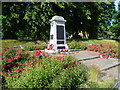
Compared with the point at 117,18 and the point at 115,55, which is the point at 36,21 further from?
the point at 117,18

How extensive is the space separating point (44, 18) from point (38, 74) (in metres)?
12.2

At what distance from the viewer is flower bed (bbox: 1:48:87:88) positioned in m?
3.28

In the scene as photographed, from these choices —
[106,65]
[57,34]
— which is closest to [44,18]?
[57,34]

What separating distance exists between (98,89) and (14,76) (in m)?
2.79

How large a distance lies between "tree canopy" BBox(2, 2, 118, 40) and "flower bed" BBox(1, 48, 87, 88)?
1078cm

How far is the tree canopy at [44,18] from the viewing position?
47.8 ft

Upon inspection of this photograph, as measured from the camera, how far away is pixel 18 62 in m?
4.49

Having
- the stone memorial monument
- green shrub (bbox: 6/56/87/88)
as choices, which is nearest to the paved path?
green shrub (bbox: 6/56/87/88)

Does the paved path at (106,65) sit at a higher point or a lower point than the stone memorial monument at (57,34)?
lower

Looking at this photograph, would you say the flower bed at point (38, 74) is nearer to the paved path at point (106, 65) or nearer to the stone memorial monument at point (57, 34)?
the paved path at point (106, 65)

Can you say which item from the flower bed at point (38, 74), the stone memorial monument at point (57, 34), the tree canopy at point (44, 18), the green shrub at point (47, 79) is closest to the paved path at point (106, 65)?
the flower bed at point (38, 74)

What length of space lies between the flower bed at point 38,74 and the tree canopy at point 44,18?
10.8 m

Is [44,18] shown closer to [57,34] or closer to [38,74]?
[57,34]

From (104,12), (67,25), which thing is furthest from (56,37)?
(104,12)
